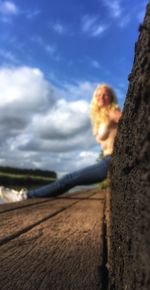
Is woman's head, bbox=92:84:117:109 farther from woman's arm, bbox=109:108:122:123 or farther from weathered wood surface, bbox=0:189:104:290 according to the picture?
weathered wood surface, bbox=0:189:104:290

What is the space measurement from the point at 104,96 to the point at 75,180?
265 cm

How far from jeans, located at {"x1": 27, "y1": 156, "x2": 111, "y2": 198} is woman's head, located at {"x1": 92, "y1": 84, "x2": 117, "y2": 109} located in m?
2.18

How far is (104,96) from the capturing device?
823 centimetres

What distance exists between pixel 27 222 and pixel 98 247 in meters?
0.76

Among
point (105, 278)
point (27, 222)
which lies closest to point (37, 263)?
point (105, 278)

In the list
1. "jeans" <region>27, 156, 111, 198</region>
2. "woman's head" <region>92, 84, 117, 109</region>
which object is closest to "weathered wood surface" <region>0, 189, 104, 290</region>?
"jeans" <region>27, 156, 111, 198</region>

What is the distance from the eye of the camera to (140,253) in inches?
22.1

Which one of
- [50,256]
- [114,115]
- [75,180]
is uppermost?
[114,115]

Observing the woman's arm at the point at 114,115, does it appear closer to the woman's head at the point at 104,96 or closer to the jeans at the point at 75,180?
the woman's head at the point at 104,96

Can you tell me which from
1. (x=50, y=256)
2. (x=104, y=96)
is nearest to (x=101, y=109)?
(x=104, y=96)

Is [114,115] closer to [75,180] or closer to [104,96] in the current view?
[104,96]

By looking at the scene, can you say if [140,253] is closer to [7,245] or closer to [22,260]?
[22,260]

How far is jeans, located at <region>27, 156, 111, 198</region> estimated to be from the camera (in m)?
5.57

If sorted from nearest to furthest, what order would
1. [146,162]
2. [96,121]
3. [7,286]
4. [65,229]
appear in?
1. [146,162]
2. [7,286]
3. [65,229]
4. [96,121]
